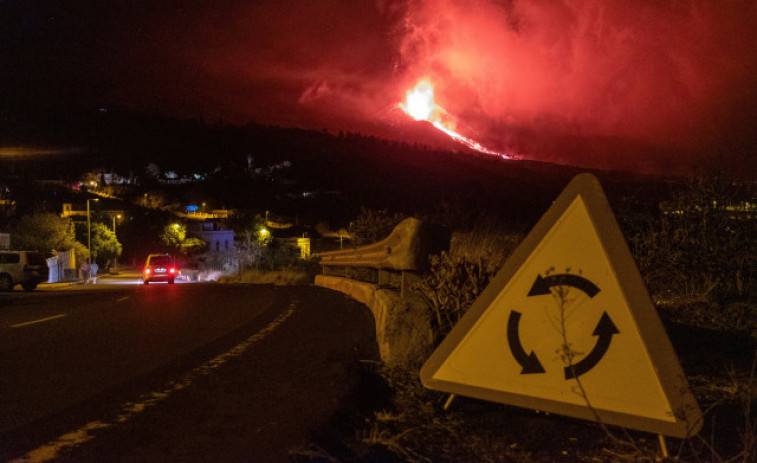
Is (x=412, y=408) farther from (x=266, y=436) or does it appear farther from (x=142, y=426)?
(x=142, y=426)

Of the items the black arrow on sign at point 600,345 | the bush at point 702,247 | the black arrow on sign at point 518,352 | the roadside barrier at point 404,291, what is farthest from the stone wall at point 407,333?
the bush at point 702,247

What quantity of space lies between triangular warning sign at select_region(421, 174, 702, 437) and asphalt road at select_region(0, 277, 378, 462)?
145 centimetres

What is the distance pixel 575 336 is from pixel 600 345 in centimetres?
15

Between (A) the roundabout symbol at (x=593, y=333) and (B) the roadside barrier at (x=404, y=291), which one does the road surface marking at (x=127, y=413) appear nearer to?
(B) the roadside barrier at (x=404, y=291)

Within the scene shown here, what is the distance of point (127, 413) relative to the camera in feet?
17.4

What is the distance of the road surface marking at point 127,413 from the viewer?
4289mm

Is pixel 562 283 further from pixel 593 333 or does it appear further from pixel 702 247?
pixel 702 247

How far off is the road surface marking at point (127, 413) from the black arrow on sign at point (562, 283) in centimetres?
331

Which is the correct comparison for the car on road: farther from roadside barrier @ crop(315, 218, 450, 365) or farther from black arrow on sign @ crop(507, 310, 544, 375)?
black arrow on sign @ crop(507, 310, 544, 375)

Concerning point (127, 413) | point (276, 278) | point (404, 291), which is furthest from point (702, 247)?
point (276, 278)

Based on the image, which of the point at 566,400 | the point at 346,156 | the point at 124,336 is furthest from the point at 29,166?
the point at 566,400

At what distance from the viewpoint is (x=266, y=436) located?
4586 millimetres

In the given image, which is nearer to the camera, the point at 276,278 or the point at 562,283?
the point at 562,283

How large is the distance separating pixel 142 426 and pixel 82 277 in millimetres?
50202
